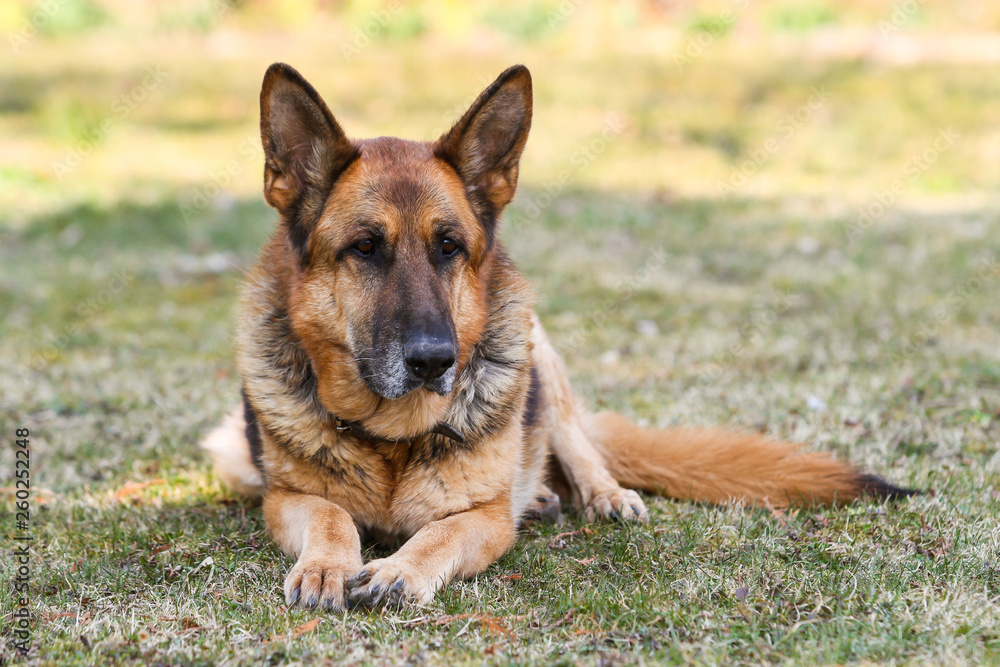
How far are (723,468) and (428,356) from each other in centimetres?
166

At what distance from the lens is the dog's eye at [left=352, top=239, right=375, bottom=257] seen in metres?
3.33

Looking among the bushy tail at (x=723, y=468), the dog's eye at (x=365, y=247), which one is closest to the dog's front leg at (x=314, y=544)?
the dog's eye at (x=365, y=247)

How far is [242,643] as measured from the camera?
9.05 feet

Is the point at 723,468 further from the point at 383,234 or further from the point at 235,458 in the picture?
the point at 235,458

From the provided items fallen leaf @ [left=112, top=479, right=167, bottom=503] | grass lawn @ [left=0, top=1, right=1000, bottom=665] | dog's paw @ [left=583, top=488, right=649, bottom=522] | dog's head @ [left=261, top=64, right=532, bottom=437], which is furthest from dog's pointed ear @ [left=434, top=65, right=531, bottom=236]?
fallen leaf @ [left=112, top=479, right=167, bottom=503]

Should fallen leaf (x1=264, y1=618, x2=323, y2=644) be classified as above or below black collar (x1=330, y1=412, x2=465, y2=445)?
below

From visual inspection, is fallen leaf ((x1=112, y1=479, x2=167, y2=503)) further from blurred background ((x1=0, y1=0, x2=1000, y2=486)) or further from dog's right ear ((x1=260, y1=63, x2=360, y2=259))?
dog's right ear ((x1=260, y1=63, x2=360, y2=259))

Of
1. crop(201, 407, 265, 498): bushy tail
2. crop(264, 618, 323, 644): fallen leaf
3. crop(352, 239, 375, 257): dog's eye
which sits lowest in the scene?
crop(201, 407, 265, 498): bushy tail

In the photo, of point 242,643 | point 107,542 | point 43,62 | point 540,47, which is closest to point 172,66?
point 43,62

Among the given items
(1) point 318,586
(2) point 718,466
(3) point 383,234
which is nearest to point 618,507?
(2) point 718,466

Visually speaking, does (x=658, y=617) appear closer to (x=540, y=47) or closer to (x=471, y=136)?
(x=471, y=136)

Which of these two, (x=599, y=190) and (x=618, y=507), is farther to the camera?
(x=599, y=190)

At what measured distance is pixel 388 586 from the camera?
2.96 meters

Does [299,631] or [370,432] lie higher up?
[370,432]
